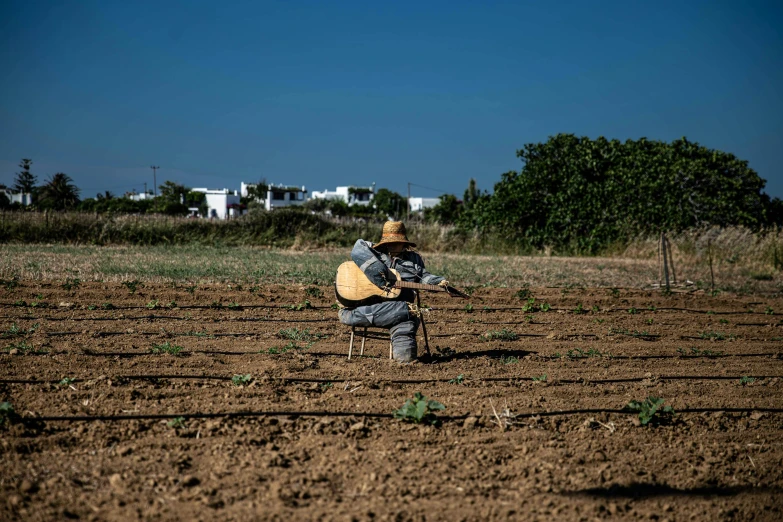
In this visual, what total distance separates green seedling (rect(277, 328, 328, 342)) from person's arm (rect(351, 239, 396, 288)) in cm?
191

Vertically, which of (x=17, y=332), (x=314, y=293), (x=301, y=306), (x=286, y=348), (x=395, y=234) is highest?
(x=395, y=234)

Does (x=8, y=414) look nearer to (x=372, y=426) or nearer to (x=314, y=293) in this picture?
(x=372, y=426)

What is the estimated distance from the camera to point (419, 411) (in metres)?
5.03

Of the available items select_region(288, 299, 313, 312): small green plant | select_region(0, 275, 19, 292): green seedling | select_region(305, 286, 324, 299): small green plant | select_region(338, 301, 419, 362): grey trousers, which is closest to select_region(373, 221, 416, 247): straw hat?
select_region(338, 301, 419, 362): grey trousers

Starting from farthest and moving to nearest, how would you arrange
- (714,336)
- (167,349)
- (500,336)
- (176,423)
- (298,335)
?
(714,336)
(500,336)
(298,335)
(167,349)
(176,423)

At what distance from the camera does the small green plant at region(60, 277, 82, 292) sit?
443 inches

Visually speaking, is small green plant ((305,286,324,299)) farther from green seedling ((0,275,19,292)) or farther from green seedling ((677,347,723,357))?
green seedling ((677,347,723,357))

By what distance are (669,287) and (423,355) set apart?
8.11 meters

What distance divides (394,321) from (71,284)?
283 inches

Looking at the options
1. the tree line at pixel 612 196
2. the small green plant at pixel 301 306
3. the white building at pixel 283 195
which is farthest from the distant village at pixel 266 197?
the small green plant at pixel 301 306

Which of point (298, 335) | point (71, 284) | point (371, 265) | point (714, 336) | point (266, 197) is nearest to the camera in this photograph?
point (371, 265)

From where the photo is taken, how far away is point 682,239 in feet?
66.5

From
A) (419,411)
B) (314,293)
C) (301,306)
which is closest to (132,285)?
(314,293)

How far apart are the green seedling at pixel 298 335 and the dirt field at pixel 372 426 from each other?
4 centimetres
